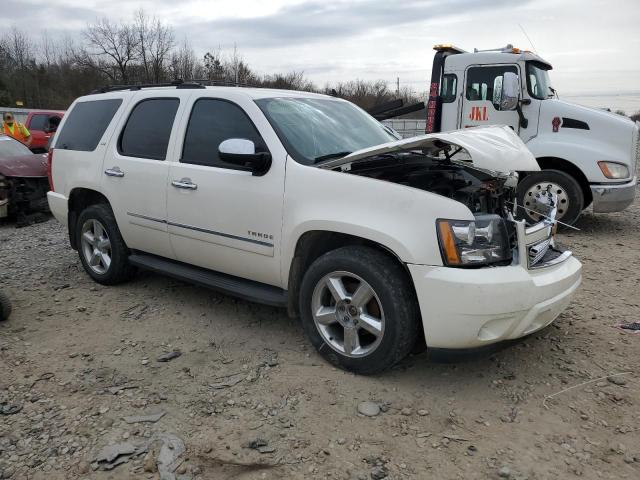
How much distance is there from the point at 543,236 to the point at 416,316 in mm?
1074

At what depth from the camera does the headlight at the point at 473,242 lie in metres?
2.91

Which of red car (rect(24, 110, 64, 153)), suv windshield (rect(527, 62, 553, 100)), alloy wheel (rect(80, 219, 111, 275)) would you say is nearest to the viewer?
alloy wheel (rect(80, 219, 111, 275))

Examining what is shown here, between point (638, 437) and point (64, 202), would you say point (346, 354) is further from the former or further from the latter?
point (64, 202)

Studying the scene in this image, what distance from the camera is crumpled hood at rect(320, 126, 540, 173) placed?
3111 millimetres

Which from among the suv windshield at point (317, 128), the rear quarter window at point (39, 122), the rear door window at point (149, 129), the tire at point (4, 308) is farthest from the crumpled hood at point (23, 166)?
the rear quarter window at point (39, 122)

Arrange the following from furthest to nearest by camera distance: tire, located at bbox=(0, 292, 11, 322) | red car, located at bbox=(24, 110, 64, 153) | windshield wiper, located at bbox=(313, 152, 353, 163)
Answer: red car, located at bbox=(24, 110, 64, 153) < tire, located at bbox=(0, 292, 11, 322) < windshield wiper, located at bbox=(313, 152, 353, 163)

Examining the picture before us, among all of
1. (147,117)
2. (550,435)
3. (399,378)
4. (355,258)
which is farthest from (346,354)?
(147,117)

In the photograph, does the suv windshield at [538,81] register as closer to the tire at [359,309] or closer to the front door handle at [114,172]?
the tire at [359,309]

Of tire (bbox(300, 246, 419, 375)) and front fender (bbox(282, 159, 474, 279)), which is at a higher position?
front fender (bbox(282, 159, 474, 279))

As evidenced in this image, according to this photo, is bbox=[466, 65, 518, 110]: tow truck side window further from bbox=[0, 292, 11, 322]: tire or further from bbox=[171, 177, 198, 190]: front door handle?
bbox=[0, 292, 11, 322]: tire

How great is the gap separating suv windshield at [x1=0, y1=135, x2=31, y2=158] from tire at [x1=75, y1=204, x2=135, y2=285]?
4.92m

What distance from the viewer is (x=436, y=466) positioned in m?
2.56

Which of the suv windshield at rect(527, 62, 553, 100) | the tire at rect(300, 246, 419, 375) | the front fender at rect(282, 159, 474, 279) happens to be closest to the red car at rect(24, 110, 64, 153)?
the suv windshield at rect(527, 62, 553, 100)

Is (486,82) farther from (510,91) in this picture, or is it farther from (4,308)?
(4,308)
